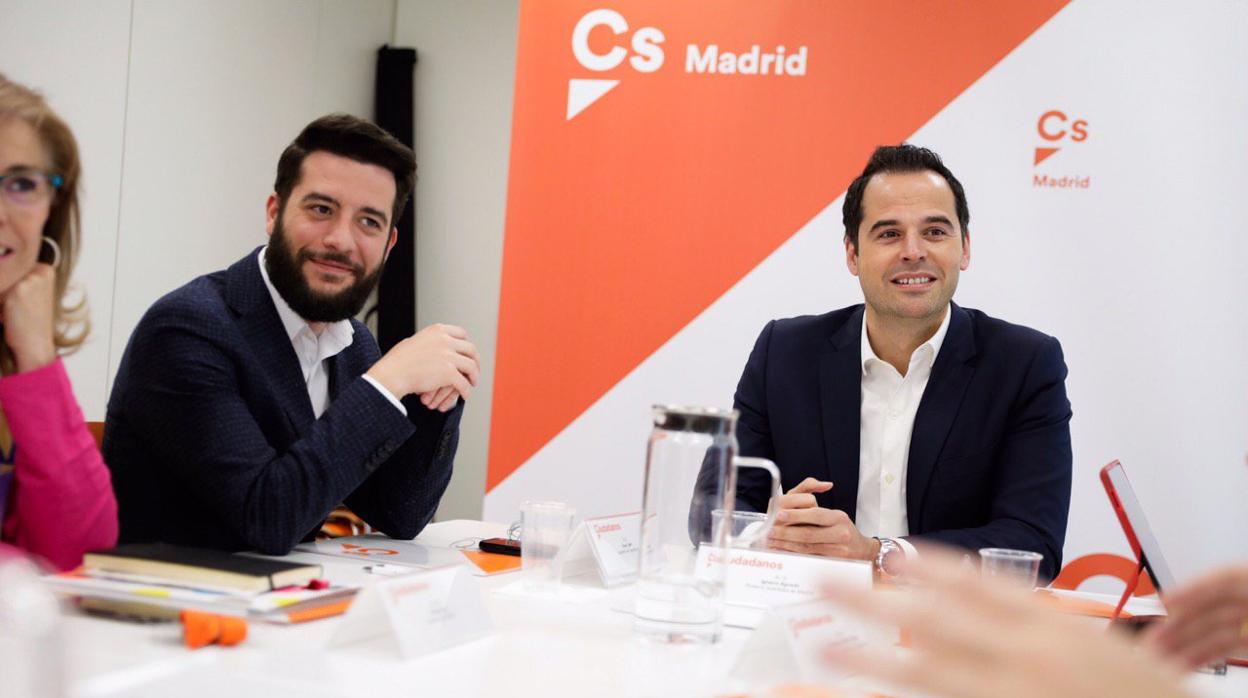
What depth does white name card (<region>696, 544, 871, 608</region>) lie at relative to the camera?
62.2 inches

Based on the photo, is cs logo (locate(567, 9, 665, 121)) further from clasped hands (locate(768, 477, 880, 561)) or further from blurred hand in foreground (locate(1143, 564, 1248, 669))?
blurred hand in foreground (locate(1143, 564, 1248, 669))

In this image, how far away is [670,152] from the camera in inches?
148

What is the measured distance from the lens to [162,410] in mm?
1852

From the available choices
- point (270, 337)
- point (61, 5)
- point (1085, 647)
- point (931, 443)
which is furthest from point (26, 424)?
point (61, 5)

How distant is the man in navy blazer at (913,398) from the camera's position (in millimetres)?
2381

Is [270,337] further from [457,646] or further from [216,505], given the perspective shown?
[457,646]

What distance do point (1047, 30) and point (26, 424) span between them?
3.14m

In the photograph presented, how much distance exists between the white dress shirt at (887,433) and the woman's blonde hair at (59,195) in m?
1.71

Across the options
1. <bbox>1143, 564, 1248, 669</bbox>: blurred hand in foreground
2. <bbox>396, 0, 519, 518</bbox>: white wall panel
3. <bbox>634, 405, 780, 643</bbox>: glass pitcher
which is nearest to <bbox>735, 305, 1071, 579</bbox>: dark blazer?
<bbox>634, 405, 780, 643</bbox>: glass pitcher

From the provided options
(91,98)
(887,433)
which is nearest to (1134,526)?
(887,433)

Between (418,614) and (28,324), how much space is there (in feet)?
2.66

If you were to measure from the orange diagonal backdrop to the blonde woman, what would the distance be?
225cm

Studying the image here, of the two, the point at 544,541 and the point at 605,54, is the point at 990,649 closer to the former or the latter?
the point at 544,541

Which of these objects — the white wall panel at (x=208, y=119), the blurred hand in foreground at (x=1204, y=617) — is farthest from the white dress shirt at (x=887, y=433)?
the white wall panel at (x=208, y=119)
